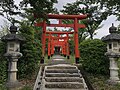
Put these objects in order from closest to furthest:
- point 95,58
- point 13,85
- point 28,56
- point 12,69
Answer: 1. point 13,85
2. point 12,69
3. point 95,58
4. point 28,56

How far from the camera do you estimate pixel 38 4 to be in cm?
864

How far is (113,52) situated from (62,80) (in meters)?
2.52

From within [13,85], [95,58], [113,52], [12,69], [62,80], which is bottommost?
[13,85]

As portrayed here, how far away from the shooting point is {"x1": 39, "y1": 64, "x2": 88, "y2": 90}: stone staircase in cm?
638

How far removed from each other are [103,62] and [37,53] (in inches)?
127

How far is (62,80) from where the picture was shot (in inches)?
272

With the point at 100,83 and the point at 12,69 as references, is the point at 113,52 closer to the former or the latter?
the point at 100,83

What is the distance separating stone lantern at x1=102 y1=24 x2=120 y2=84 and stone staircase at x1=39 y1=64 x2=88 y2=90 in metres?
1.38

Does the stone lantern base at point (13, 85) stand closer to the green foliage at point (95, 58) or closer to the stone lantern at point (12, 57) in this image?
the stone lantern at point (12, 57)

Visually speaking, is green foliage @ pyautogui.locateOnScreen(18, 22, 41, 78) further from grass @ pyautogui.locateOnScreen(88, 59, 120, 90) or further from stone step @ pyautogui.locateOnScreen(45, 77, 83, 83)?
grass @ pyautogui.locateOnScreen(88, 59, 120, 90)

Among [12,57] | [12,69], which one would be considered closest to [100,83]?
[12,69]

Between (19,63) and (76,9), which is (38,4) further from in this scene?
(76,9)

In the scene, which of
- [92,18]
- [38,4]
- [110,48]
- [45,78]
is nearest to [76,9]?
[92,18]

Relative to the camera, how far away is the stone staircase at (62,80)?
6.38 metres
